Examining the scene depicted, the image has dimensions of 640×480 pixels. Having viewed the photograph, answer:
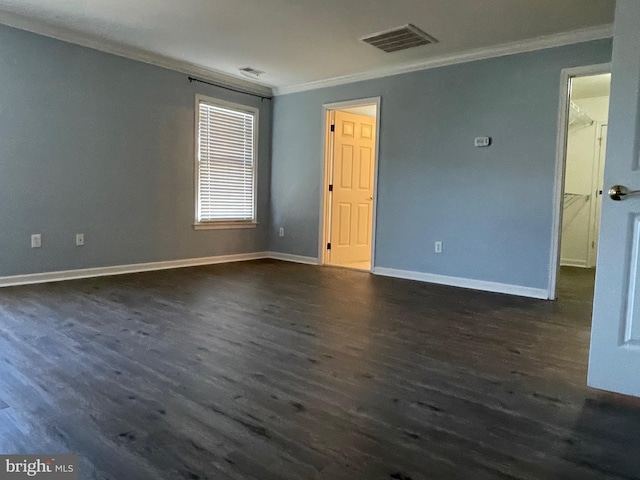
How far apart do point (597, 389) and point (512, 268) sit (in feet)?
7.91

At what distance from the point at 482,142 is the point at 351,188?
219 centimetres

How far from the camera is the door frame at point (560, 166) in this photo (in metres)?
4.04

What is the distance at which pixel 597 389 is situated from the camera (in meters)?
2.11

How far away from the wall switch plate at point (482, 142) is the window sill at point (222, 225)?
3225 mm

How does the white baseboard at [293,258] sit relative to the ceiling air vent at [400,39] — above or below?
below

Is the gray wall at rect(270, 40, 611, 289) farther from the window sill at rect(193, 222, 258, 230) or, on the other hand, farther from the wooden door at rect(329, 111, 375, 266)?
the window sill at rect(193, 222, 258, 230)

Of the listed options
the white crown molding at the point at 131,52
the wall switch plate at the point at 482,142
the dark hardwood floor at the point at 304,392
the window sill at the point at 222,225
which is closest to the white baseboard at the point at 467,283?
the dark hardwood floor at the point at 304,392

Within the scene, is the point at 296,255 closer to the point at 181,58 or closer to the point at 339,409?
the point at 181,58

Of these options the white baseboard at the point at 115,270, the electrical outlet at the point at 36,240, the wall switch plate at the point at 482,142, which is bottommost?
the white baseboard at the point at 115,270

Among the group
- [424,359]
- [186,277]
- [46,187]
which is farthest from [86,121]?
[424,359]

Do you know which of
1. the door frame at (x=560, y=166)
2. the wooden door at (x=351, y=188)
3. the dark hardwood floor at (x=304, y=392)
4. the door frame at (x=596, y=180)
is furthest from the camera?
the door frame at (x=596, y=180)

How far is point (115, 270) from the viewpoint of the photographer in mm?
4918

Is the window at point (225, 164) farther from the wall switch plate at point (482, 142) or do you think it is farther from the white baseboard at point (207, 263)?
the wall switch plate at point (482, 142)

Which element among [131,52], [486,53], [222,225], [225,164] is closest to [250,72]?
[225,164]
